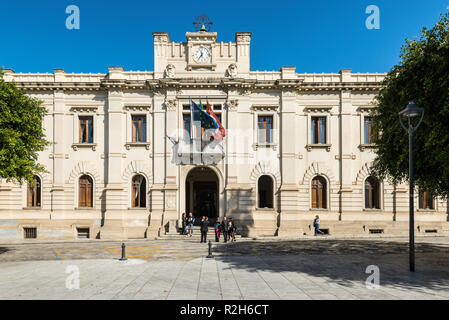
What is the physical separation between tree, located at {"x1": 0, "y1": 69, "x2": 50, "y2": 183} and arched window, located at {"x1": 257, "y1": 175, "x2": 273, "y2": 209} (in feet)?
53.5

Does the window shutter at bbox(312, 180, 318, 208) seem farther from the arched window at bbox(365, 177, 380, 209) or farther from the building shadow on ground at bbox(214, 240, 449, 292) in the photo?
the building shadow on ground at bbox(214, 240, 449, 292)

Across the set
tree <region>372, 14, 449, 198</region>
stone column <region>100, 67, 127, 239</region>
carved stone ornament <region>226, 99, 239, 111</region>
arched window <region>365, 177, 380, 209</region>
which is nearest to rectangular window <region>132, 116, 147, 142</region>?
stone column <region>100, 67, 127, 239</region>

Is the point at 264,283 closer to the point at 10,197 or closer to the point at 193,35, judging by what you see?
the point at 193,35

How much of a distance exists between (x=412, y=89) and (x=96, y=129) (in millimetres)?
22391

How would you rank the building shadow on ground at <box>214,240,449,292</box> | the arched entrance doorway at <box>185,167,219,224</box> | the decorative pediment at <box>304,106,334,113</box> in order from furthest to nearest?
1. the arched entrance doorway at <box>185,167,219,224</box>
2. the decorative pediment at <box>304,106,334,113</box>
3. the building shadow on ground at <box>214,240,449,292</box>

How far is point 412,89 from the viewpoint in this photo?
42.1 feet

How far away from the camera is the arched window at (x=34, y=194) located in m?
24.6

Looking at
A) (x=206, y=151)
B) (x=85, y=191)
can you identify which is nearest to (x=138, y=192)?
(x=85, y=191)

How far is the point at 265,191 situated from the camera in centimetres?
2547

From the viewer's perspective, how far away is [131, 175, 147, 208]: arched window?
975 inches

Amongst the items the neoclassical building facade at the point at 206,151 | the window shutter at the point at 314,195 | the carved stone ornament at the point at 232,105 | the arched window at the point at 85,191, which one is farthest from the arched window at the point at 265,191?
the arched window at the point at 85,191

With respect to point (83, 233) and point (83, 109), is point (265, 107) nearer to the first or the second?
point (83, 109)

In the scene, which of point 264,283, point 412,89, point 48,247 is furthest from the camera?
point 48,247
